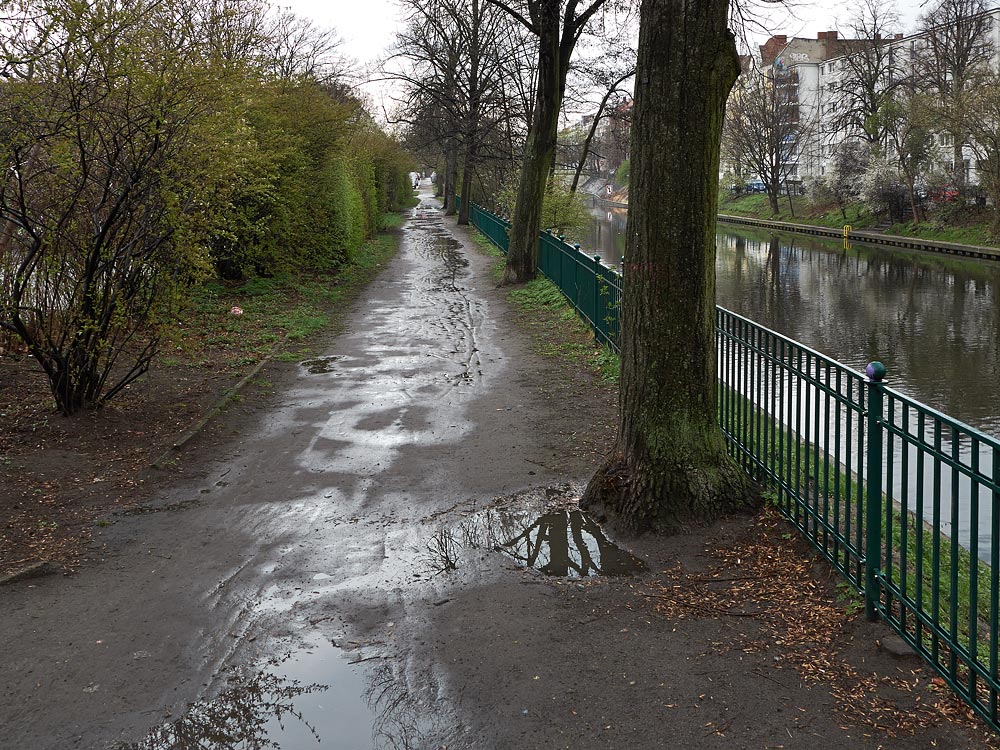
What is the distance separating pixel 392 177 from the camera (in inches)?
2100

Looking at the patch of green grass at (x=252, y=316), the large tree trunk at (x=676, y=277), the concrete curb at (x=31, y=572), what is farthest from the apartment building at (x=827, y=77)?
the concrete curb at (x=31, y=572)

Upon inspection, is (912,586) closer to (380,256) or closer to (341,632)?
(341,632)

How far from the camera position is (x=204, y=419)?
8.80 metres

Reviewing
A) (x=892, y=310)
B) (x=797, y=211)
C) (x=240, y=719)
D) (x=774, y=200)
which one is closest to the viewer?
(x=240, y=719)

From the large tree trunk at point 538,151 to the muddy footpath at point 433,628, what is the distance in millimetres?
12281

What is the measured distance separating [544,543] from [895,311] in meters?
19.5

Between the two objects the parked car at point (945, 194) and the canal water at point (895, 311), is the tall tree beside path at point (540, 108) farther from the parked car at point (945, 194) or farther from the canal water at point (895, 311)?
the parked car at point (945, 194)

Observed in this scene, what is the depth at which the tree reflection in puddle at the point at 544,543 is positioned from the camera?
5629 millimetres

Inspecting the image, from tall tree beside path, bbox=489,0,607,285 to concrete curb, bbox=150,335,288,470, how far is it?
9.39m

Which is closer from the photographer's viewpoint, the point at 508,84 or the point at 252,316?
the point at 252,316

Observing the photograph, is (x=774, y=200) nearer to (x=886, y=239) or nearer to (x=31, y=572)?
(x=886, y=239)

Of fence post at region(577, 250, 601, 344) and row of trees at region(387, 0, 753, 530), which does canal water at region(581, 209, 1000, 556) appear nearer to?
row of trees at region(387, 0, 753, 530)

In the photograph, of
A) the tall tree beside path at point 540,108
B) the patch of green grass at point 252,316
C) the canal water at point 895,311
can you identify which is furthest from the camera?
the tall tree beside path at point 540,108

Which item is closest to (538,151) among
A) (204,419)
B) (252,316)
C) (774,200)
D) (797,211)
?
(252,316)
